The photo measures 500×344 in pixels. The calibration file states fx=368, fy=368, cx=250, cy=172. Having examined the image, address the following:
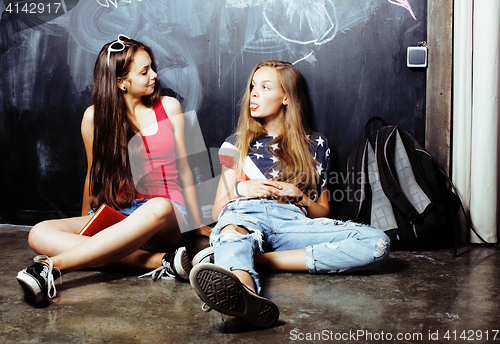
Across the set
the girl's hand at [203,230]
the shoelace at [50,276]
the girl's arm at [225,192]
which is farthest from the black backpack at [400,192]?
the shoelace at [50,276]

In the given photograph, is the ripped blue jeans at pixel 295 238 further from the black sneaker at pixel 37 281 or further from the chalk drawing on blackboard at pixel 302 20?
the chalk drawing on blackboard at pixel 302 20

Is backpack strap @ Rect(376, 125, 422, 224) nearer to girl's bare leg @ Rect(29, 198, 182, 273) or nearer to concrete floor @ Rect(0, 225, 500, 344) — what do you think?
concrete floor @ Rect(0, 225, 500, 344)

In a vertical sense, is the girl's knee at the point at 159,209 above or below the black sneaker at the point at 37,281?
above

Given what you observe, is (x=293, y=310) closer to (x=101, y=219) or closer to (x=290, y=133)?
(x=101, y=219)

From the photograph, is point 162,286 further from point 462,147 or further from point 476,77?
point 476,77

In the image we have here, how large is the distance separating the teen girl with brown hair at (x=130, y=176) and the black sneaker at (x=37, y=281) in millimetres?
22

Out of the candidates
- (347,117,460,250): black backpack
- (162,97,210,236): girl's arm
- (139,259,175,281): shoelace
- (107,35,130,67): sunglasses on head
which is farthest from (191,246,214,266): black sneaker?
(107,35,130,67): sunglasses on head

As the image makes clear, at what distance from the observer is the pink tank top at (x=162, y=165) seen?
1.88 metres

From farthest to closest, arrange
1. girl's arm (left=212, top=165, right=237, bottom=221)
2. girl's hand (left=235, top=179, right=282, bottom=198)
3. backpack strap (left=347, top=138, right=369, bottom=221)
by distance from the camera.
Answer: backpack strap (left=347, top=138, right=369, bottom=221), girl's arm (left=212, top=165, right=237, bottom=221), girl's hand (left=235, top=179, right=282, bottom=198)

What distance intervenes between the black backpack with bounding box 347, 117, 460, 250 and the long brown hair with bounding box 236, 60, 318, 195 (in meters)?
0.36

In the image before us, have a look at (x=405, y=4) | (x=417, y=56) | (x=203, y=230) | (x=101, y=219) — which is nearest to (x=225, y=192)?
(x=203, y=230)

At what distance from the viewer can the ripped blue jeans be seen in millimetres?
1328

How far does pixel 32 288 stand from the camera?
1.21 metres

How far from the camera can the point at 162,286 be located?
1.45 meters
